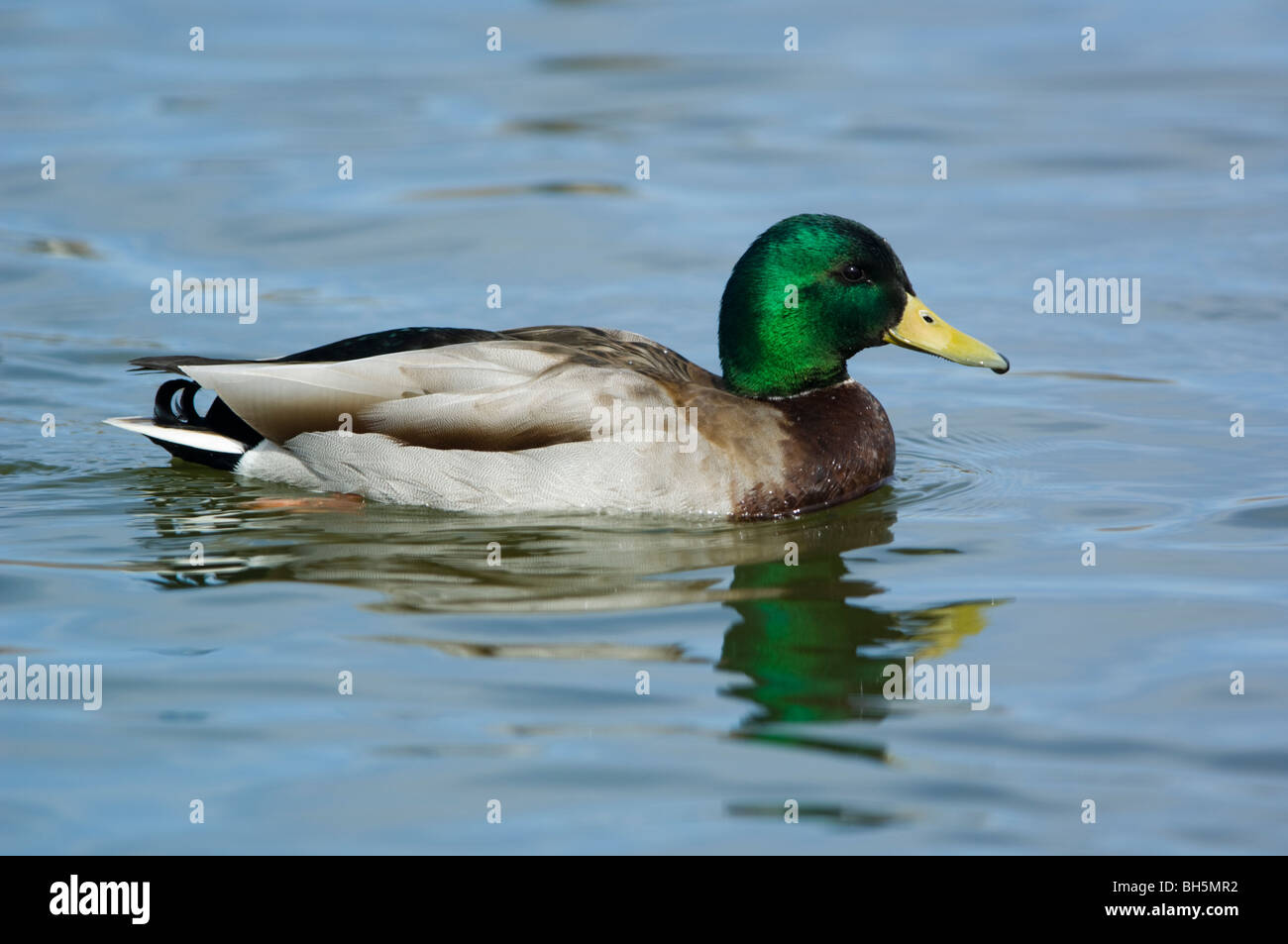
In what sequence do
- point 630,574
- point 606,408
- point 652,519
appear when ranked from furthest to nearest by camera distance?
point 652,519, point 606,408, point 630,574

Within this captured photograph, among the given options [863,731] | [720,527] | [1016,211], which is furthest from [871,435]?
[1016,211]

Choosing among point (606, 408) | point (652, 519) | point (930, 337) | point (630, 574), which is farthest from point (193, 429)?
point (930, 337)

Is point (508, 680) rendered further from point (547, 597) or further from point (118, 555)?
point (118, 555)

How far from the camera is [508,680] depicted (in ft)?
21.2

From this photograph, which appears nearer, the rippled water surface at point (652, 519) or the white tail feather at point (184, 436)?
the rippled water surface at point (652, 519)

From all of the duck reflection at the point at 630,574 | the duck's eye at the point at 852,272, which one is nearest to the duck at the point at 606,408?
the duck's eye at the point at 852,272

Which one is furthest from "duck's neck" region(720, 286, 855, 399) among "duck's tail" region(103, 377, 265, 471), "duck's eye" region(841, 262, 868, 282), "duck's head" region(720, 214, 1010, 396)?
"duck's tail" region(103, 377, 265, 471)

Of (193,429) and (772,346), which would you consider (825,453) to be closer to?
(772,346)

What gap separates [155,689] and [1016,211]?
871 cm

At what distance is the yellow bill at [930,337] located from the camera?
8.68m

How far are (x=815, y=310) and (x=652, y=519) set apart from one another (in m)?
1.27

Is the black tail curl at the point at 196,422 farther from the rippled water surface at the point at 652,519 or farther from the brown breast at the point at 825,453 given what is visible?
the brown breast at the point at 825,453

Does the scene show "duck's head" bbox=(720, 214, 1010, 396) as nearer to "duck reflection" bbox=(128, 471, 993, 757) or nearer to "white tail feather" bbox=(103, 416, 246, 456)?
"duck reflection" bbox=(128, 471, 993, 757)

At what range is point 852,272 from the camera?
28.3 ft
